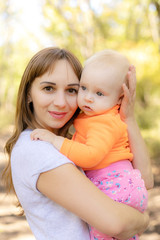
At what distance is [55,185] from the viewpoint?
4.93ft

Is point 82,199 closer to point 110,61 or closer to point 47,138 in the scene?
point 47,138

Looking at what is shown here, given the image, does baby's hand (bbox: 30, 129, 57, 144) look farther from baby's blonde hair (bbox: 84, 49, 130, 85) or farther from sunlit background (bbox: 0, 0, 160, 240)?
sunlit background (bbox: 0, 0, 160, 240)

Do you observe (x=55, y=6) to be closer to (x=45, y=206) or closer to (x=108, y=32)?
(x=108, y=32)

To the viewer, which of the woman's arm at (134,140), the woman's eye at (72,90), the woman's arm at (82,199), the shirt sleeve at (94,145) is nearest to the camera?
the woman's arm at (82,199)

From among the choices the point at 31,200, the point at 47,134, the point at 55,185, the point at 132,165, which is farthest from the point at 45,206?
→ the point at 132,165

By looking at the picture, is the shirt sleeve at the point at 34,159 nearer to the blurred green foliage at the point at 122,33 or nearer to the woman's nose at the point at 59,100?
the woman's nose at the point at 59,100

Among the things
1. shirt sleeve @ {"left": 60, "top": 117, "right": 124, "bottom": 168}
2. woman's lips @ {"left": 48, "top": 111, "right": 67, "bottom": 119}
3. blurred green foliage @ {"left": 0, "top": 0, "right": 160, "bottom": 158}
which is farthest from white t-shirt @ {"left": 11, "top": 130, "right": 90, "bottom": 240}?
blurred green foliage @ {"left": 0, "top": 0, "right": 160, "bottom": 158}

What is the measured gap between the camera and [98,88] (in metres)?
1.86

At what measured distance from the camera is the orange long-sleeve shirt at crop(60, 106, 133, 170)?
5.49ft

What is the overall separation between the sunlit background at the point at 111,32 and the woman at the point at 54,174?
12.3ft

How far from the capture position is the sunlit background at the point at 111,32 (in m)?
8.96

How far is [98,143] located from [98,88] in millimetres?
357

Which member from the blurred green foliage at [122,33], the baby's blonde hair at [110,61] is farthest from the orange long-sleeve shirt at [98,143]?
the blurred green foliage at [122,33]

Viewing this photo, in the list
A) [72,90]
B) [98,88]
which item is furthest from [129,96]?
[72,90]
